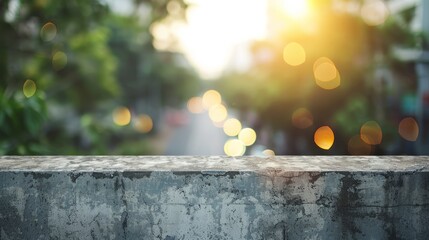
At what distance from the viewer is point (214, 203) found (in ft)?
6.28

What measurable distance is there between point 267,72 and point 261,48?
145 centimetres

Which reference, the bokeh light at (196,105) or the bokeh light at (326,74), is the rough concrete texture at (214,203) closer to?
the bokeh light at (326,74)

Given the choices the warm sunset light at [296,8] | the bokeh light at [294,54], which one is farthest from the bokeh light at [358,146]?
the warm sunset light at [296,8]

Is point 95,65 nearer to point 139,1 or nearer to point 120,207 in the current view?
point 139,1

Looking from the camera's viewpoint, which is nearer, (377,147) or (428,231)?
(428,231)

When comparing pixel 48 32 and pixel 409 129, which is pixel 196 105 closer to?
pixel 409 129

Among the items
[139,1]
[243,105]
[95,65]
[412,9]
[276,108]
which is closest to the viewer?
[139,1]

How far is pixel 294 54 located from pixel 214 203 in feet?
44.0

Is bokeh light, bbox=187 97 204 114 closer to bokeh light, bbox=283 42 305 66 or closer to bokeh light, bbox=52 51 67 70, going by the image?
bokeh light, bbox=283 42 305 66

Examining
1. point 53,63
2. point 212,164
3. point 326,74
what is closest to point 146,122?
point 326,74

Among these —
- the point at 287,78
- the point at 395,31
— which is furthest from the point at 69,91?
the point at 395,31

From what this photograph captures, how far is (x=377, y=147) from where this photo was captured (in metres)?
12.3

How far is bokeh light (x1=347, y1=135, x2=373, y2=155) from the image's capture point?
12.1m

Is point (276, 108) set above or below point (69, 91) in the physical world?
below
